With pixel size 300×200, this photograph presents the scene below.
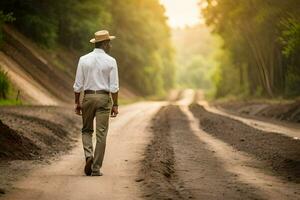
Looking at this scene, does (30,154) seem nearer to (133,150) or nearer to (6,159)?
(6,159)

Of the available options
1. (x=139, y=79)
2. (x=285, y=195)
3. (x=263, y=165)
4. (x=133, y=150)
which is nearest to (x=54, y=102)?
(x=133, y=150)

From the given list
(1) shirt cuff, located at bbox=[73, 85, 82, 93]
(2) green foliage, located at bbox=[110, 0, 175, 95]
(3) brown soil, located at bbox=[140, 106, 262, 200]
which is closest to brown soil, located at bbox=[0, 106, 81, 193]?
(1) shirt cuff, located at bbox=[73, 85, 82, 93]

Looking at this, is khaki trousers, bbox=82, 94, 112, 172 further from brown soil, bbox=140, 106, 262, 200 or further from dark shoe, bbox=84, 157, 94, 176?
brown soil, bbox=140, 106, 262, 200

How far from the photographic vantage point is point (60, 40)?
2069 inches

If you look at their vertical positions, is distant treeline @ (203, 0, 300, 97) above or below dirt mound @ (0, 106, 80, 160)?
above

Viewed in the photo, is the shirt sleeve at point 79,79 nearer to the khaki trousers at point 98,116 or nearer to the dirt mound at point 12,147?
the khaki trousers at point 98,116

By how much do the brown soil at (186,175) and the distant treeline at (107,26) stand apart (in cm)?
2621

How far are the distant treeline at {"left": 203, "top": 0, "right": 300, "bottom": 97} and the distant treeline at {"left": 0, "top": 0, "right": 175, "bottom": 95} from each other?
Answer: 918cm

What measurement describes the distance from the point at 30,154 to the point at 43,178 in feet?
9.79

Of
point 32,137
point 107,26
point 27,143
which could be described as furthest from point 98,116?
point 107,26

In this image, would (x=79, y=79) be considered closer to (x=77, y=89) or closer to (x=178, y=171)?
(x=77, y=89)

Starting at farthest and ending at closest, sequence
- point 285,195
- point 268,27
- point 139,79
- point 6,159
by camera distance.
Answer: point 139,79
point 268,27
point 6,159
point 285,195

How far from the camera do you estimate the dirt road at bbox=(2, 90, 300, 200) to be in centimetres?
860

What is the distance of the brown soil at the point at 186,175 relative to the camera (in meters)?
8.59
